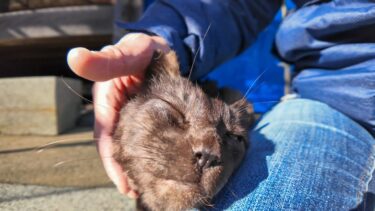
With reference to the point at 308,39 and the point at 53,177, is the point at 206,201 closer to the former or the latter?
the point at 308,39

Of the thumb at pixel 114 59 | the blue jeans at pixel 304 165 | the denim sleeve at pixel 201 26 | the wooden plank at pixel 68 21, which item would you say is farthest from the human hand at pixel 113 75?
the wooden plank at pixel 68 21

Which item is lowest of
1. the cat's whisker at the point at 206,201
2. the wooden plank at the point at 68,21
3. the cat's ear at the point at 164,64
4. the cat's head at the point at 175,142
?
the wooden plank at the point at 68,21

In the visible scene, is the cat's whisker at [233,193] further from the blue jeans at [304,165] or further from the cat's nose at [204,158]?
the cat's nose at [204,158]

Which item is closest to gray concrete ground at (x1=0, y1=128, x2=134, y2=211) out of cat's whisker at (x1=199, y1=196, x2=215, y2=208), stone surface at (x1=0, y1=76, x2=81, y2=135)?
stone surface at (x1=0, y1=76, x2=81, y2=135)

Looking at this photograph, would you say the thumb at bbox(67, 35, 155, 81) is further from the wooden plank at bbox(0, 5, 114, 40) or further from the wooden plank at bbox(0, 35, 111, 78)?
the wooden plank at bbox(0, 5, 114, 40)

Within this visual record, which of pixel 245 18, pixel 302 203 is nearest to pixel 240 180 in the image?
pixel 302 203
